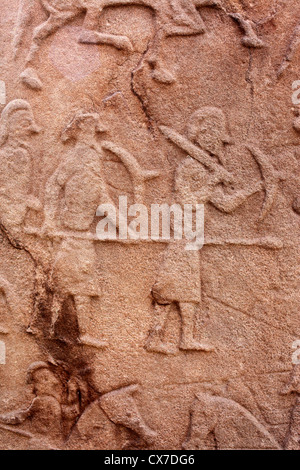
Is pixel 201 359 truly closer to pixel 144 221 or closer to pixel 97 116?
pixel 144 221

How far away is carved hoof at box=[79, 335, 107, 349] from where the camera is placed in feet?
7.75

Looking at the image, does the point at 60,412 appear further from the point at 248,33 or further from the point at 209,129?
the point at 248,33

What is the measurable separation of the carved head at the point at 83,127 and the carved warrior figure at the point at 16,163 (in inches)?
5.8

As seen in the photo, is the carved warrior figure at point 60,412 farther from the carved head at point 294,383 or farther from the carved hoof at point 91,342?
the carved head at point 294,383

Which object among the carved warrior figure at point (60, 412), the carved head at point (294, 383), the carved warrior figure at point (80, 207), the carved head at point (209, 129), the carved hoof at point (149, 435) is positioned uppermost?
the carved head at point (209, 129)

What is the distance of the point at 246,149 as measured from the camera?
230 cm

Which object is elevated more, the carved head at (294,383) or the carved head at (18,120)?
the carved head at (18,120)

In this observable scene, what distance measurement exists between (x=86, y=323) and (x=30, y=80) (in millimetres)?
1150

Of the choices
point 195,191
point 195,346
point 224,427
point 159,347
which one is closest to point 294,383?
point 224,427

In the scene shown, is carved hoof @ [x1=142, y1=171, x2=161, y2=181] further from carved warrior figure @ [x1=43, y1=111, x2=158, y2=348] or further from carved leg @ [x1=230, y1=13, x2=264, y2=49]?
carved leg @ [x1=230, y1=13, x2=264, y2=49]

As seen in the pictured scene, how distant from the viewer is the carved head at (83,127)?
2.29m

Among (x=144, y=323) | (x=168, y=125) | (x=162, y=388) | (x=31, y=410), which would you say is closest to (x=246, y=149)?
(x=168, y=125)

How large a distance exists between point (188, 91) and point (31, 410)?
1678mm

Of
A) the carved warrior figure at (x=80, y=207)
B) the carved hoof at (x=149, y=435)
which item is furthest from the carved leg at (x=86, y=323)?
the carved hoof at (x=149, y=435)
